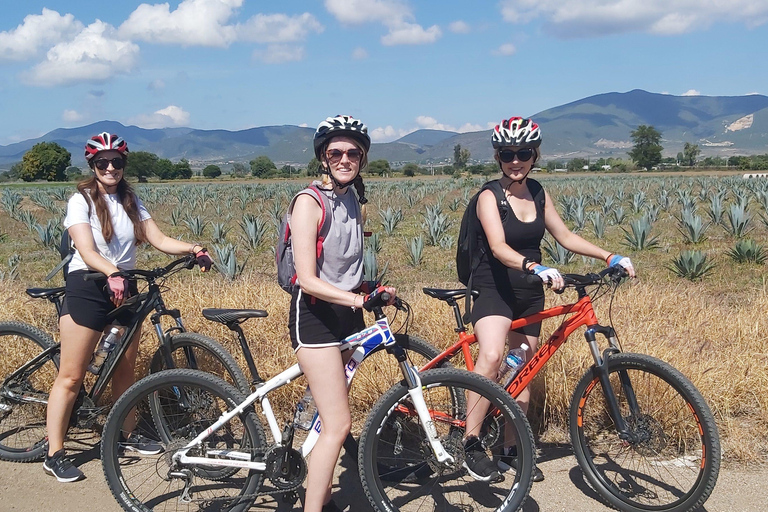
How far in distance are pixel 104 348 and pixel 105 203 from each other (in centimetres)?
81

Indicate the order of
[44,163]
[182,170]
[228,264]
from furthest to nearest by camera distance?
1. [182,170]
2. [44,163]
3. [228,264]

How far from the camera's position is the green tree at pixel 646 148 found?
11250 cm

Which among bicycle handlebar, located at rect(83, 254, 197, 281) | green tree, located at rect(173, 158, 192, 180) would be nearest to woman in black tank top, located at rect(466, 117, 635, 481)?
bicycle handlebar, located at rect(83, 254, 197, 281)

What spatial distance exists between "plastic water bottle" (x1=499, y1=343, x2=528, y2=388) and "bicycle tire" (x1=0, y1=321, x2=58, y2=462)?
257 centimetres

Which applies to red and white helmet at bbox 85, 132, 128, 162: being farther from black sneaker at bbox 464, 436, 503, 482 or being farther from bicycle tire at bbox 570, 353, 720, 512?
bicycle tire at bbox 570, 353, 720, 512

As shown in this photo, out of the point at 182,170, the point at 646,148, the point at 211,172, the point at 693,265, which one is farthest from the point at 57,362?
the point at 646,148

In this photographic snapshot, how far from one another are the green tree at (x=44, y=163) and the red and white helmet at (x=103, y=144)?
99349 millimetres

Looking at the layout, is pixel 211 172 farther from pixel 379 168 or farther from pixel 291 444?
pixel 291 444

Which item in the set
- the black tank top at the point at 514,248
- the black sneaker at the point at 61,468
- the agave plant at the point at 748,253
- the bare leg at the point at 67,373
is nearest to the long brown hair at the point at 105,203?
the bare leg at the point at 67,373

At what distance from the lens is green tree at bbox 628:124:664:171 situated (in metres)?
112

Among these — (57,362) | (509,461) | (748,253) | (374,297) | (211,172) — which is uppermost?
(211,172)

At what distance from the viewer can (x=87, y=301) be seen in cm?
355

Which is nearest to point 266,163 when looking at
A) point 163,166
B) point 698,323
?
point 163,166

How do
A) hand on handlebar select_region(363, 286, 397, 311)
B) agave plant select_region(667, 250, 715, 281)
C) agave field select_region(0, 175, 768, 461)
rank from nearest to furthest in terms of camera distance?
hand on handlebar select_region(363, 286, 397, 311) → agave field select_region(0, 175, 768, 461) → agave plant select_region(667, 250, 715, 281)
